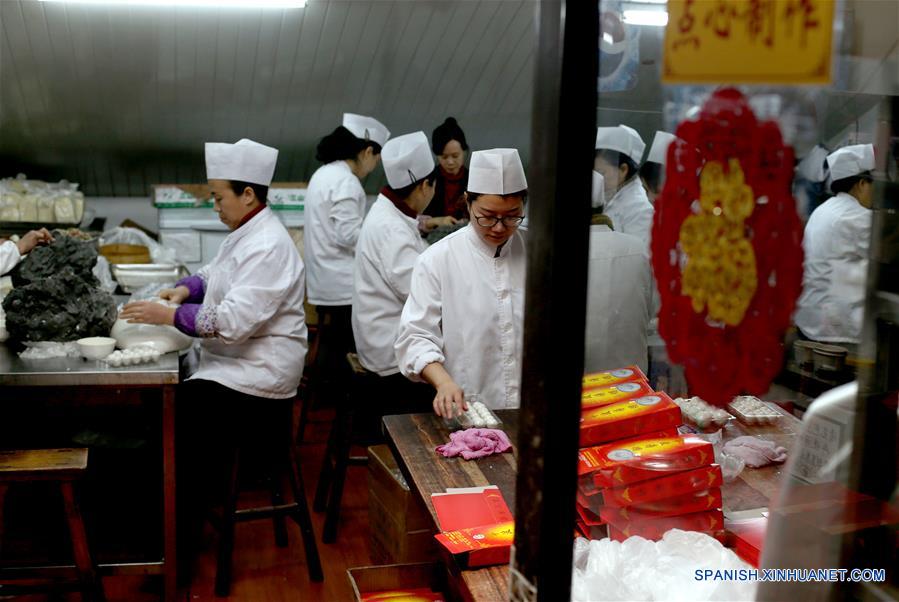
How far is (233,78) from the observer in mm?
5320

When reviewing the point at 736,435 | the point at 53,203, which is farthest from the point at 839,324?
the point at 53,203

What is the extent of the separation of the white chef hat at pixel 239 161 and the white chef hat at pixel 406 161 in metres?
0.66

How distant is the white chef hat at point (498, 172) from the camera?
2.44 meters

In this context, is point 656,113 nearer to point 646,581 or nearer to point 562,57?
point 562,57

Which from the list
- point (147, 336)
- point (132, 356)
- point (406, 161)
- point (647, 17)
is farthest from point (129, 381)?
point (647, 17)

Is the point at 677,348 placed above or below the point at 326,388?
above

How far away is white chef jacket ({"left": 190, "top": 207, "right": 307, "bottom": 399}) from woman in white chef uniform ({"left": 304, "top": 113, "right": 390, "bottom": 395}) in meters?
1.42

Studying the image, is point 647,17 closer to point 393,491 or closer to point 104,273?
point 393,491

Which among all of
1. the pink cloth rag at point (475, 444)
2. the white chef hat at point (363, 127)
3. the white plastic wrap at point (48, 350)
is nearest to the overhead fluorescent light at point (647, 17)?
the pink cloth rag at point (475, 444)

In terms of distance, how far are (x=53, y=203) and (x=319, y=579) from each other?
348 cm

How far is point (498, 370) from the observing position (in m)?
2.61

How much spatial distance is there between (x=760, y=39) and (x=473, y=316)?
6.04 feet

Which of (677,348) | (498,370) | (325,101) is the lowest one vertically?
(498,370)

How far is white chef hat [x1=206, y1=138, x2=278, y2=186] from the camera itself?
3.12 metres
